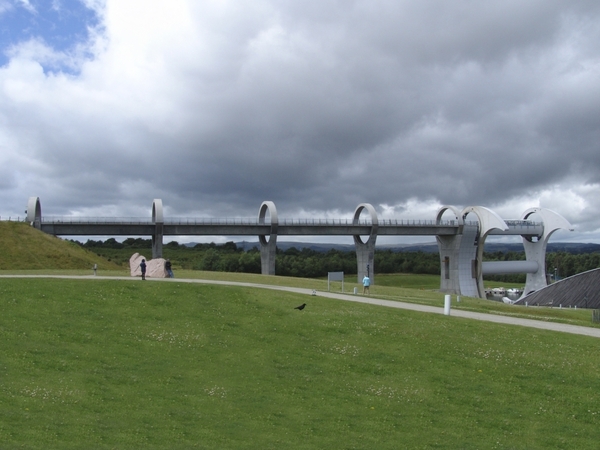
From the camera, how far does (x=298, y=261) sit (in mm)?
138625

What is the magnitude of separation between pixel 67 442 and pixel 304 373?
328 inches

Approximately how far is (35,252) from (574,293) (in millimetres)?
63367

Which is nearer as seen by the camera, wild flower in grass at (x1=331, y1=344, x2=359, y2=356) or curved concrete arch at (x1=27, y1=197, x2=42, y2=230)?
wild flower in grass at (x1=331, y1=344, x2=359, y2=356)

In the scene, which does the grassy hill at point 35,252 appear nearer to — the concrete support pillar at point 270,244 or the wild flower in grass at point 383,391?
the concrete support pillar at point 270,244

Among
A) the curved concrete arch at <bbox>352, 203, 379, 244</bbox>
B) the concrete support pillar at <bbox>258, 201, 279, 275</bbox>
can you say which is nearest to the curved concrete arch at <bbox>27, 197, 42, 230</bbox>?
the concrete support pillar at <bbox>258, 201, 279, 275</bbox>

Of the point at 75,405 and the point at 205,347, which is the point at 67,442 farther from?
the point at 205,347

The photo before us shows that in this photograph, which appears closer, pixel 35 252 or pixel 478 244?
pixel 35 252

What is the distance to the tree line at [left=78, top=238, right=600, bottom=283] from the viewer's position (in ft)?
430

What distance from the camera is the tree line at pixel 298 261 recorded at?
131m

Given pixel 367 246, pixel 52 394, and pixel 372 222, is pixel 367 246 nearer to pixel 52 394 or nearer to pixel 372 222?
pixel 372 222

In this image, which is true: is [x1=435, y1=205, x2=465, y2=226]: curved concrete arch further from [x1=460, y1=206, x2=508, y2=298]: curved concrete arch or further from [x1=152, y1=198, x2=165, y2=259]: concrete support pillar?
[x1=152, y1=198, x2=165, y2=259]: concrete support pillar

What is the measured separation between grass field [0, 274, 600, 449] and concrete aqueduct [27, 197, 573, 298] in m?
52.7

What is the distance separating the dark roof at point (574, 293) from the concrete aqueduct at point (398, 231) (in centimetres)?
2708

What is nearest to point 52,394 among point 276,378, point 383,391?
point 276,378
